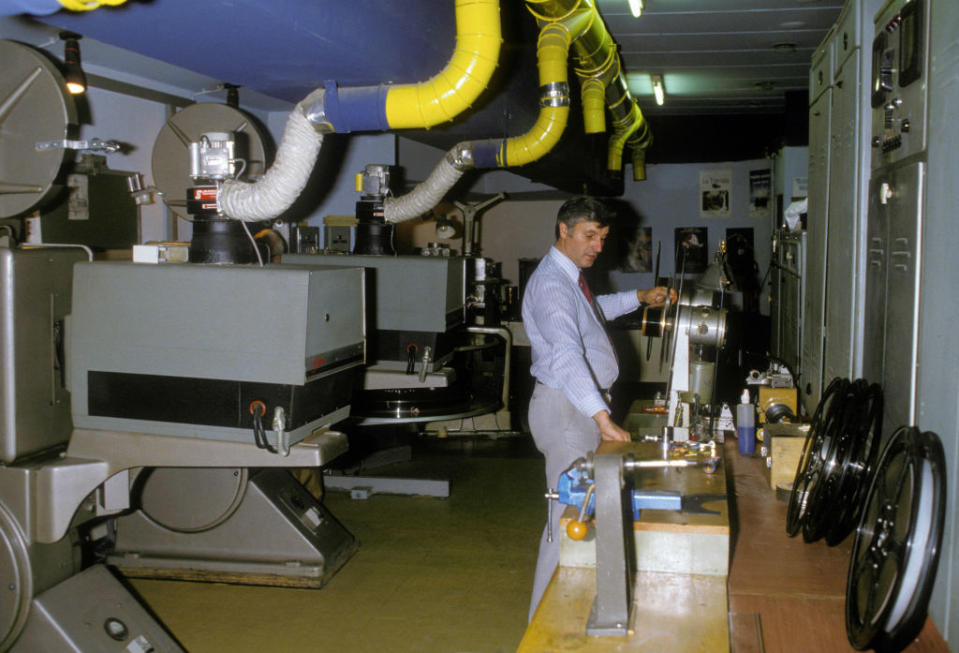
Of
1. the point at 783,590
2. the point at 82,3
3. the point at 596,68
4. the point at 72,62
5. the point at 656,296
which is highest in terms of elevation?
the point at 596,68

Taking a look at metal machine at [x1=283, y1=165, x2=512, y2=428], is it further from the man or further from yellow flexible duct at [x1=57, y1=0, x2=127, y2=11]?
yellow flexible duct at [x1=57, y1=0, x2=127, y2=11]

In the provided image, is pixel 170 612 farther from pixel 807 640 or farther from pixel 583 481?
pixel 807 640

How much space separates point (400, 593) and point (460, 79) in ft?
6.95

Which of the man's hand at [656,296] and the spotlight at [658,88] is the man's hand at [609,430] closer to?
the man's hand at [656,296]

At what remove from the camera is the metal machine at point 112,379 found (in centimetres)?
218

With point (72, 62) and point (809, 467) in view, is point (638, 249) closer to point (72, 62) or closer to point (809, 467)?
point (72, 62)

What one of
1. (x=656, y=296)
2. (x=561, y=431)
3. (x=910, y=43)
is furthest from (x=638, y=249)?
(x=910, y=43)

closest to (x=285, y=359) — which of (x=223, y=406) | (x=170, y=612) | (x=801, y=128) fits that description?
Answer: (x=223, y=406)

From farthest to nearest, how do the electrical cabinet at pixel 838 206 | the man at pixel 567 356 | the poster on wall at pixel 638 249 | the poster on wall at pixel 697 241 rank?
the poster on wall at pixel 638 249 < the poster on wall at pixel 697 241 < the man at pixel 567 356 < the electrical cabinet at pixel 838 206

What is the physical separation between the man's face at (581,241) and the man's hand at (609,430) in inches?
25.0

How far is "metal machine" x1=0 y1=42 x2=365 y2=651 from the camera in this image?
2.18 meters

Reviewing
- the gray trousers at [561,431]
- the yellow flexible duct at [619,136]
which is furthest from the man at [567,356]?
the yellow flexible duct at [619,136]

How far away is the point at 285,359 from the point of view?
2.15 metres

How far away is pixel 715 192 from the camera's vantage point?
8.99 m
